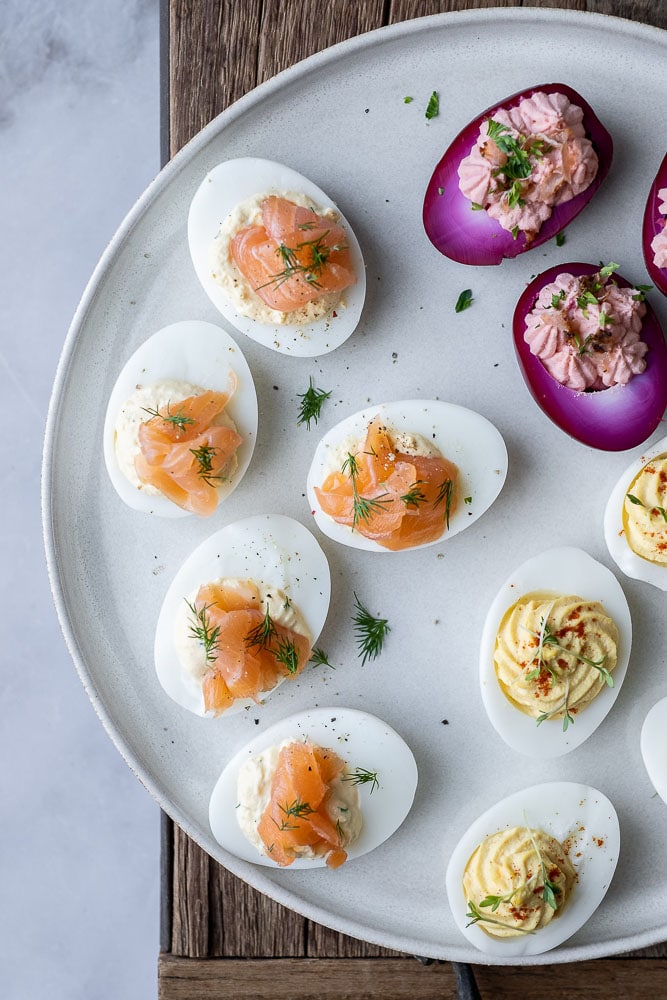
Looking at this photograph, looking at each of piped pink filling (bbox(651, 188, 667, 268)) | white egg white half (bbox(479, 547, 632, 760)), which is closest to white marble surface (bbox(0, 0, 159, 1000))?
white egg white half (bbox(479, 547, 632, 760))

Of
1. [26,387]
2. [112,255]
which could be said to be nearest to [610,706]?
[112,255]

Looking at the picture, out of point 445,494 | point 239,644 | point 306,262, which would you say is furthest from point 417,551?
point 306,262

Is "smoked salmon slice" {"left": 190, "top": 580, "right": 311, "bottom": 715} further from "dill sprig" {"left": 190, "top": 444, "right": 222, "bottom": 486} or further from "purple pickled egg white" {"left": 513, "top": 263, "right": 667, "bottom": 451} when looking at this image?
"purple pickled egg white" {"left": 513, "top": 263, "right": 667, "bottom": 451}

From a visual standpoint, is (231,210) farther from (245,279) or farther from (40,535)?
(40,535)

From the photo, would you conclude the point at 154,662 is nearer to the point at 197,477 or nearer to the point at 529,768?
the point at 197,477

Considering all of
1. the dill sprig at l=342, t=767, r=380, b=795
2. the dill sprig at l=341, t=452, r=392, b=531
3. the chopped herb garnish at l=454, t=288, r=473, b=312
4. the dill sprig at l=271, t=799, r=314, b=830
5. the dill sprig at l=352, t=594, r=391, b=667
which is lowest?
the dill sprig at l=271, t=799, r=314, b=830
